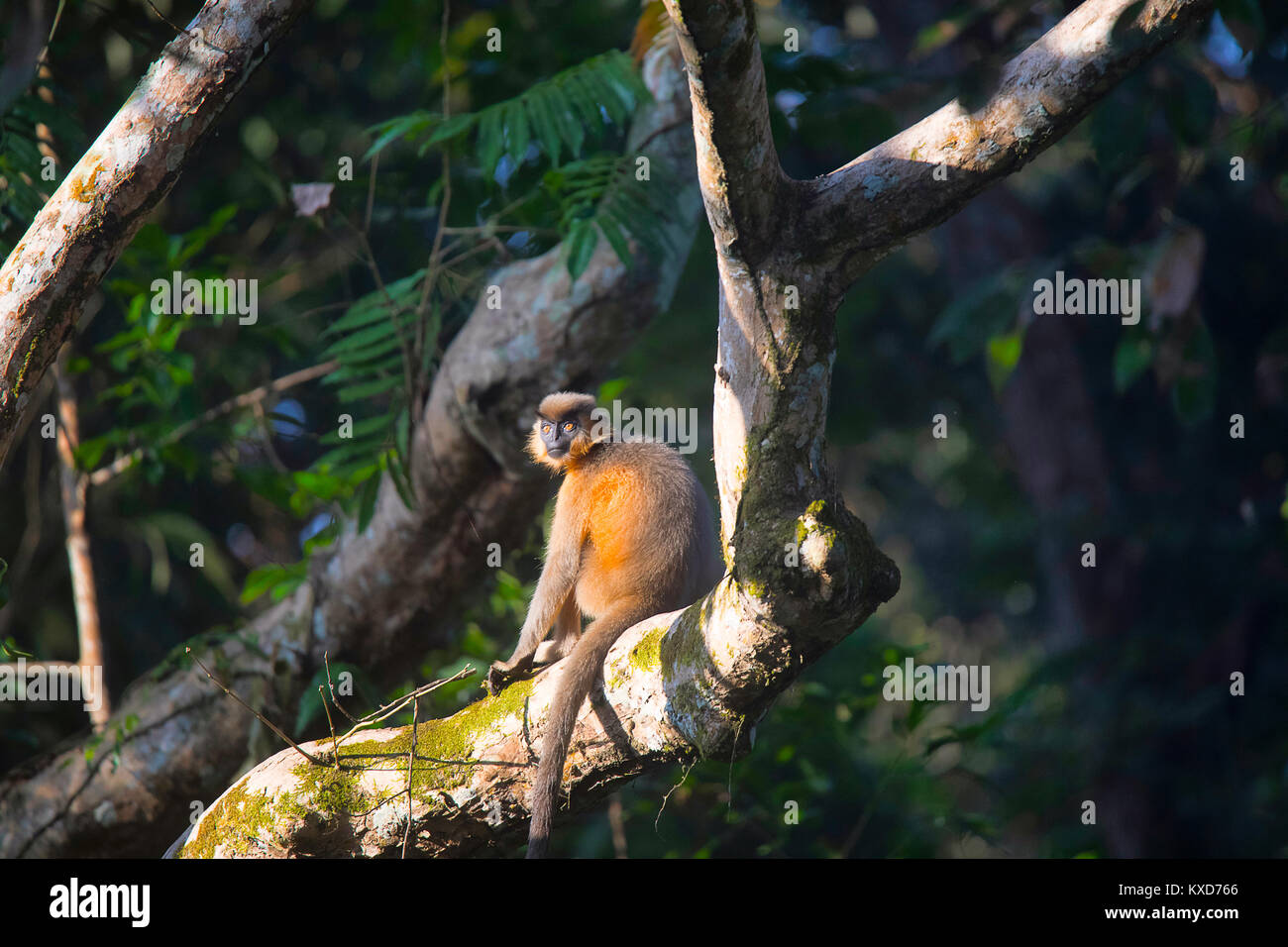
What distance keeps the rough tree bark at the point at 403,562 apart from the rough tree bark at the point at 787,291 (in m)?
2.63

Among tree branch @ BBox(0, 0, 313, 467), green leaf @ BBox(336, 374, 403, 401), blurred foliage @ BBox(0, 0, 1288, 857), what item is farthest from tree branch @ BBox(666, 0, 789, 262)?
green leaf @ BBox(336, 374, 403, 401)

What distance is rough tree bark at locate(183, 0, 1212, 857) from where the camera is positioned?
2.82m

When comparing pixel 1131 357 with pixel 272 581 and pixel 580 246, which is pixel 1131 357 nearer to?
pixel 580 246

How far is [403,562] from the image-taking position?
6070mm

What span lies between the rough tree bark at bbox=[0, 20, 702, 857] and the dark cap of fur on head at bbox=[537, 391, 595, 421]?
900 millimetres

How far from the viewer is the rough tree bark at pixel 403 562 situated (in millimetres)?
5719

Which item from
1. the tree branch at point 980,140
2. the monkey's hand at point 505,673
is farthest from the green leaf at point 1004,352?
the monkey's hand at point 505,673

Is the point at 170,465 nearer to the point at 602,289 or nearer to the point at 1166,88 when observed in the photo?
the point at 602,289

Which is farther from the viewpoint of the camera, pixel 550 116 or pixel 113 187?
pixel 550 116

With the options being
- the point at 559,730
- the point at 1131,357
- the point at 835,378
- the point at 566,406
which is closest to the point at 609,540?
the point at 566,406

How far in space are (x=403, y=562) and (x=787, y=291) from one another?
12.1ft

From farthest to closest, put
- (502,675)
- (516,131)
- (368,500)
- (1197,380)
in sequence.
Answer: (1197,380)
(368,500)
(516,131)
(502,675)

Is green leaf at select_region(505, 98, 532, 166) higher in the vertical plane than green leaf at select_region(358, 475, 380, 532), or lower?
higher

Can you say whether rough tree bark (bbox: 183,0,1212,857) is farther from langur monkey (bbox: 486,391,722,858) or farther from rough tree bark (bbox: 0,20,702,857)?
rough tree bark (bbox: 0,20,702,857)
